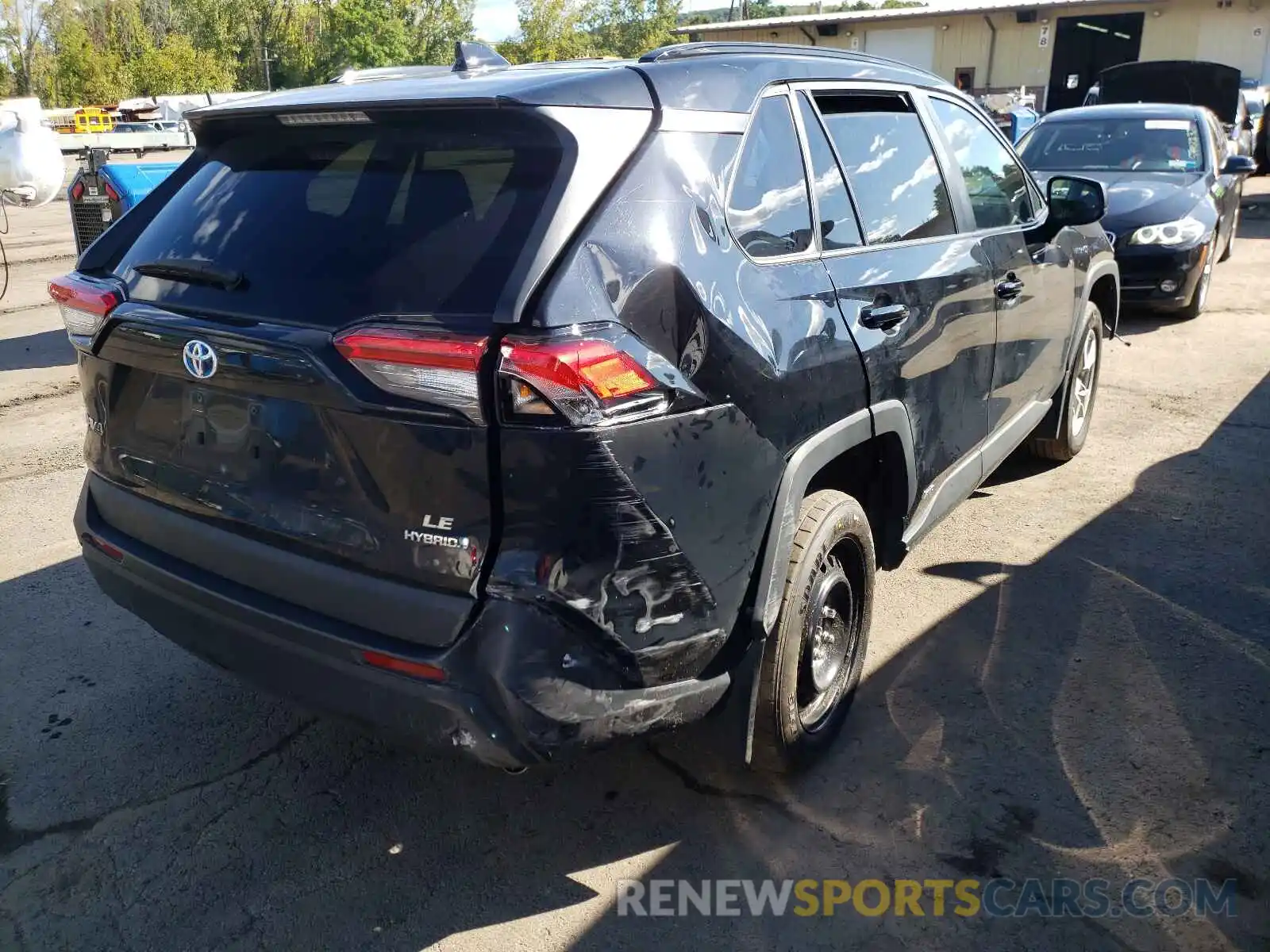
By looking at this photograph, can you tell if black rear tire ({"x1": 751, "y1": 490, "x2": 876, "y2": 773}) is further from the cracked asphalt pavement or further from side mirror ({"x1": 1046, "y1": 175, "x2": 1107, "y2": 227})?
side mirror ({"x1": 1046, "y1": 175, "x2": 1107, "y2": 227})

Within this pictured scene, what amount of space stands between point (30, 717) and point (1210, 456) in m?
5.77

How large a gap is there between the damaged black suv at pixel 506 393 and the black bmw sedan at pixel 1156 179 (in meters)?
6.57

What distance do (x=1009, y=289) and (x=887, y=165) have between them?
0.85 metres

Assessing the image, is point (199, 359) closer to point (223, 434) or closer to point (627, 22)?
point (223, 434)

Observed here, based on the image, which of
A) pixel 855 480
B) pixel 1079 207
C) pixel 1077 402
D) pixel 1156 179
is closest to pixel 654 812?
pixel 855 480

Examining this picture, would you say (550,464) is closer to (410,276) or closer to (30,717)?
(410,276)

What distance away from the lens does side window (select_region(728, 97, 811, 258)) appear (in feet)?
8.59

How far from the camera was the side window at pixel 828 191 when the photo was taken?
2.98 m

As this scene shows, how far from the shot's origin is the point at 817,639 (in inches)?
121

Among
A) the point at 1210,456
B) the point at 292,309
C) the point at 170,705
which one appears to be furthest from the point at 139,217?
the point at 1210,456

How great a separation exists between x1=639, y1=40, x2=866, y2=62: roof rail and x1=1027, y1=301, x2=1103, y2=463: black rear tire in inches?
99.0

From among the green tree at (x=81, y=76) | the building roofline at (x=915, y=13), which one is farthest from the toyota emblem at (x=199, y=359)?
the green tree at (x=81, y=76)

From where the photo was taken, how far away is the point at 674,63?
2.61 meters

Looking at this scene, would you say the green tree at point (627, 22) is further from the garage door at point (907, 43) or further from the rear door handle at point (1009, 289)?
the rear door handle at point (1009, 289)
